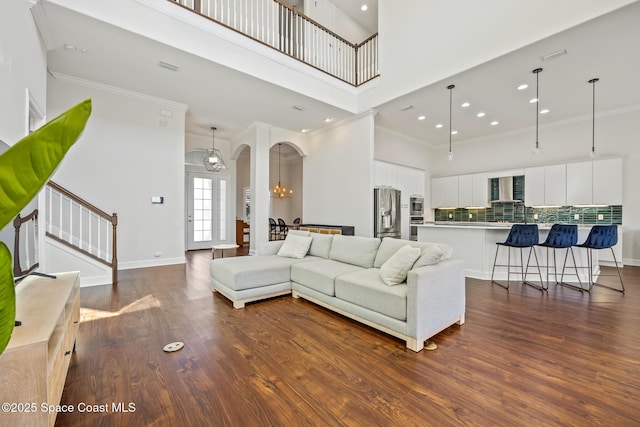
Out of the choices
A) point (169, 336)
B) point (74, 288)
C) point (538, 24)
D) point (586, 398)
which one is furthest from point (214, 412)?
point (538, 24)

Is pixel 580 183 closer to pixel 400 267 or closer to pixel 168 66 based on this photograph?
pixel 400 267

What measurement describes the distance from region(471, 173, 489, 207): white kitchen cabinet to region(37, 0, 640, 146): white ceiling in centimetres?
132

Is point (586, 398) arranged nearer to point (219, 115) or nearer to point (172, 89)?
point (172, 89)

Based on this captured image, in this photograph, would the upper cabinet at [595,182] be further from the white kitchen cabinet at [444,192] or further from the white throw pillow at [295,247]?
the white throw pillow at [295,247]

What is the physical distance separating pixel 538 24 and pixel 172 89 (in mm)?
5737

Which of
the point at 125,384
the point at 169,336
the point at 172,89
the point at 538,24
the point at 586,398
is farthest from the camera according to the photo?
the point at 172,89

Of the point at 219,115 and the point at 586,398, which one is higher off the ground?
the point at 219,115

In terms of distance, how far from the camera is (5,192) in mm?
427

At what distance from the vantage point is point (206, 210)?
8.43 meters

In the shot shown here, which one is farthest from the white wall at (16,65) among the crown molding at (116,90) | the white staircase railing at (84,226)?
the white staircase railing at (84,226)

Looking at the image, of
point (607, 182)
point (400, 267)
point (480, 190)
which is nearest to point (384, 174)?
point (480, 190)

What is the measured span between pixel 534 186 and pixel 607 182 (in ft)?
4.03

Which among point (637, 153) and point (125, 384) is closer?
point (125, 384)

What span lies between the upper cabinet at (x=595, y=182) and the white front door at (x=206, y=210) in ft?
29.3
